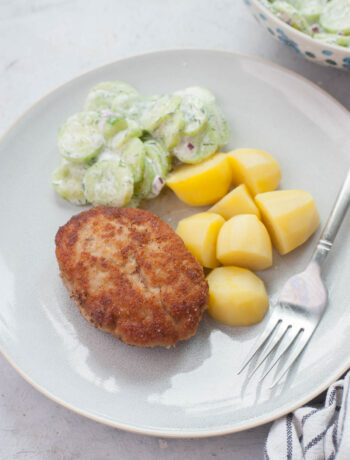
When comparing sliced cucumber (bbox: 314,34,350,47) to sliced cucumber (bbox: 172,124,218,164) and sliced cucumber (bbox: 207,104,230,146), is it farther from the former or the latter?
sliced cucumber (bbox: 172,124,218,164)

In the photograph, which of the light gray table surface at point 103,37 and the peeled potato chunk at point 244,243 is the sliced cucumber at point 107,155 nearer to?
the peeled potato chunk at point 244,243

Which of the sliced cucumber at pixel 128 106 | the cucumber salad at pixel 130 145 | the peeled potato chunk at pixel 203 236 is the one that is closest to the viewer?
the peeled potato chunk at pixel 203 236

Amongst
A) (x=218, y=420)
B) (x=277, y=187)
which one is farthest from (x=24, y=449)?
(x=277, y=187)

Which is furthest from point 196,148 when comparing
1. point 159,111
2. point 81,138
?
point 81,138

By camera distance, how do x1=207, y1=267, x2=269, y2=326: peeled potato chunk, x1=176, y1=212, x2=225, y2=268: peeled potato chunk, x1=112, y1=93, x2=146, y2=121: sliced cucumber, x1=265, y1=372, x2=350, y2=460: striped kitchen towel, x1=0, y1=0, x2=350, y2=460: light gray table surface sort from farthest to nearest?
x1=0, y1=0, x2=350, y2=460: light gray table surface, x1=112, y1=93, x2=146, y2=121: sliced cucumber, x1=176, y1=212, x2=225, y2=268: peeled potato chunk, x1=207, y1=267, x2=269, y2=326: peeled potato chunk, x1=265, y1=372, x2=350, y2=460: striped kitchen towel

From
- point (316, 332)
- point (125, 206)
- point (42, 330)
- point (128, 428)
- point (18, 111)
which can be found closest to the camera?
point (128, 428)

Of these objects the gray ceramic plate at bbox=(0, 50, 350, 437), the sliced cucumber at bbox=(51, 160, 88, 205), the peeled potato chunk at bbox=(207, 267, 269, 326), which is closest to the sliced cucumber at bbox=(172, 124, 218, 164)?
the gray ceramic plate at bbox=(0, 50, 350, 437)

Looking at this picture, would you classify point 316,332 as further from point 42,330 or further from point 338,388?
point 42,330

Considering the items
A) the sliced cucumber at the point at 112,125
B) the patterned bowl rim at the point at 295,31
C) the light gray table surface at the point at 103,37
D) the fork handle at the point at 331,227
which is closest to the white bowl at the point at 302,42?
the patterned bowl rim at the point at 295,31
